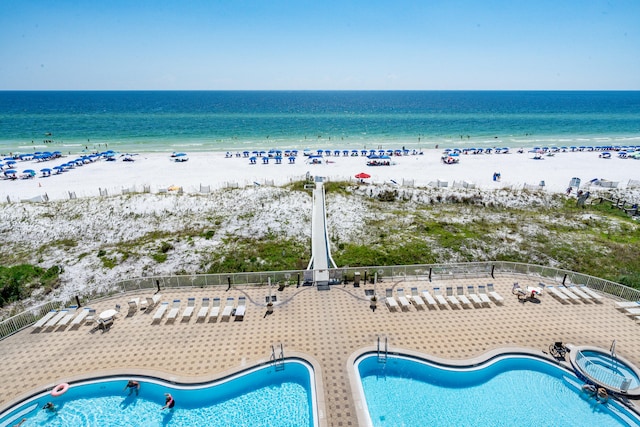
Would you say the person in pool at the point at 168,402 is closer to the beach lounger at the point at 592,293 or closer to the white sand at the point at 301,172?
the beach lounger at the point at 592,293

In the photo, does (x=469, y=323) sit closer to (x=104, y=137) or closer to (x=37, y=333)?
(x=37, y=333)

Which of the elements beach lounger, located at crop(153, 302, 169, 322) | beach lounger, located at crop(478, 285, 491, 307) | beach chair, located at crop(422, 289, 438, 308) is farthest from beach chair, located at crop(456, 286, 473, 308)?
beach lounger, located at crop(153, 302, 169, 322)

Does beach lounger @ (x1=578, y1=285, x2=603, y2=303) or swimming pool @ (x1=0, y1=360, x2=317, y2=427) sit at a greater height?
beach lounger @ (x1=578, y1=285, x2=603, y2=303)

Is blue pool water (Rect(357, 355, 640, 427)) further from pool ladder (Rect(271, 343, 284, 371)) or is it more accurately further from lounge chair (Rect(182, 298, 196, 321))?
lounge chair (Rect(182, 298, 196, 321))

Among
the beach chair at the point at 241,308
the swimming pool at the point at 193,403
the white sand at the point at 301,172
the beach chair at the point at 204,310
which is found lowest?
the swimming pool at the point at 193,403

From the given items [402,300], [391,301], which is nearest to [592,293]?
[402,300]

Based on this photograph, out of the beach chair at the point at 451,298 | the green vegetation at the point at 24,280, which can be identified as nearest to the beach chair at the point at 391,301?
the beach chair at the point at 451,298

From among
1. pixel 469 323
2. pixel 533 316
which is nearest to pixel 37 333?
pixel 469 323
